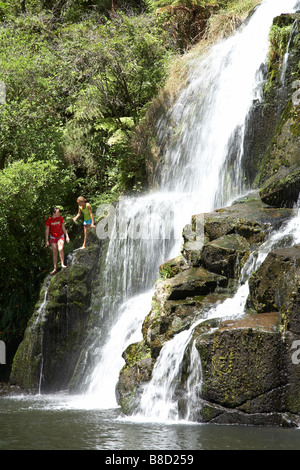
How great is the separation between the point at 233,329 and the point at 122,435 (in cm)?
189

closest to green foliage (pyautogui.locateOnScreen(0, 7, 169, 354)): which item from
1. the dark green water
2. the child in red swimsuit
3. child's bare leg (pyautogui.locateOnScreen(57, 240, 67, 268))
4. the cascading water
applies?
the child in red swimsuit

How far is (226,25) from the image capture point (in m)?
17.0

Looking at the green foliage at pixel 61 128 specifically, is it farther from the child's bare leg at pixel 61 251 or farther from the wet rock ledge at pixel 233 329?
the wet rock ledge at pixel 233 329

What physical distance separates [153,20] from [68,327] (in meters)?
11.8

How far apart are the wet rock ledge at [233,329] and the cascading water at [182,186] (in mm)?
1905

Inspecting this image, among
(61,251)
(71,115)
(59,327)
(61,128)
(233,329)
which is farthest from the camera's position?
(71,115)

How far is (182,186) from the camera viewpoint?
570 inches

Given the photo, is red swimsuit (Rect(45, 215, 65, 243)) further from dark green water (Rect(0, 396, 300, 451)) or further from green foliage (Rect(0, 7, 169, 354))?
dark green water (Rect(0, 396, 300, 451))

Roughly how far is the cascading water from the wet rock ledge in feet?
6.25

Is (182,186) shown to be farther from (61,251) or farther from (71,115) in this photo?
(71,115)

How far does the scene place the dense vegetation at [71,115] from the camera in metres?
14.6

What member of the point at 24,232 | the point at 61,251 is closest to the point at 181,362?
the point at 61,251
